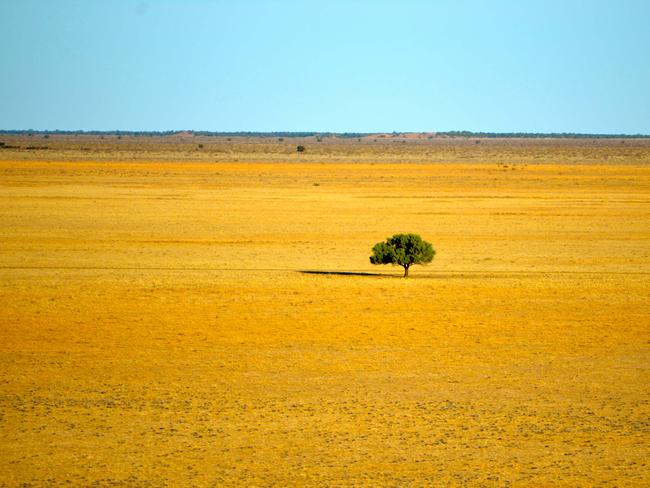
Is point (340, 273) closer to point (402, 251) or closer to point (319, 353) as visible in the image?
point (402, 251)

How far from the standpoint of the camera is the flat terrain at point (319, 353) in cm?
970

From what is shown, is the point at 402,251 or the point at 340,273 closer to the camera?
the point at 402,251

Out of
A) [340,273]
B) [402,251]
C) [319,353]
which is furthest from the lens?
[340,273]

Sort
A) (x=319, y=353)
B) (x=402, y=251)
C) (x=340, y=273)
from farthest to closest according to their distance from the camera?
1. (x=340, y=273)
2. (x=402, y=251)
3. (x=319, y=353)

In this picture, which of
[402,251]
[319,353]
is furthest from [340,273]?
[319,353]

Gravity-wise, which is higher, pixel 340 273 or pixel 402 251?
pixel 402 251

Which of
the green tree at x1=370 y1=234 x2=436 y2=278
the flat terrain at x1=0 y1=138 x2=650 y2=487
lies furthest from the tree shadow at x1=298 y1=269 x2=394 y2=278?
the green tree at x1=370 y1=234 x2=436 y2=278

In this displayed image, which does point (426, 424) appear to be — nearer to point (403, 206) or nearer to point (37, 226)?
point (37, 226)

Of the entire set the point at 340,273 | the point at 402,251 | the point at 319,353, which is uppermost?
the point at 402,251

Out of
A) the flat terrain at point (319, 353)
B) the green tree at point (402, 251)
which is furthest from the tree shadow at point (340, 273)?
the green tree at point (402, 251)

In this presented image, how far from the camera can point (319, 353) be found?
573 inches

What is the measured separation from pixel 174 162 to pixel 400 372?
6128 centimetres

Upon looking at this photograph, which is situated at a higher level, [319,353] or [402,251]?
[402,251]

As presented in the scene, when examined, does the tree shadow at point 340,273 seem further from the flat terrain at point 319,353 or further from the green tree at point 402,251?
the green tree at point 402,251
